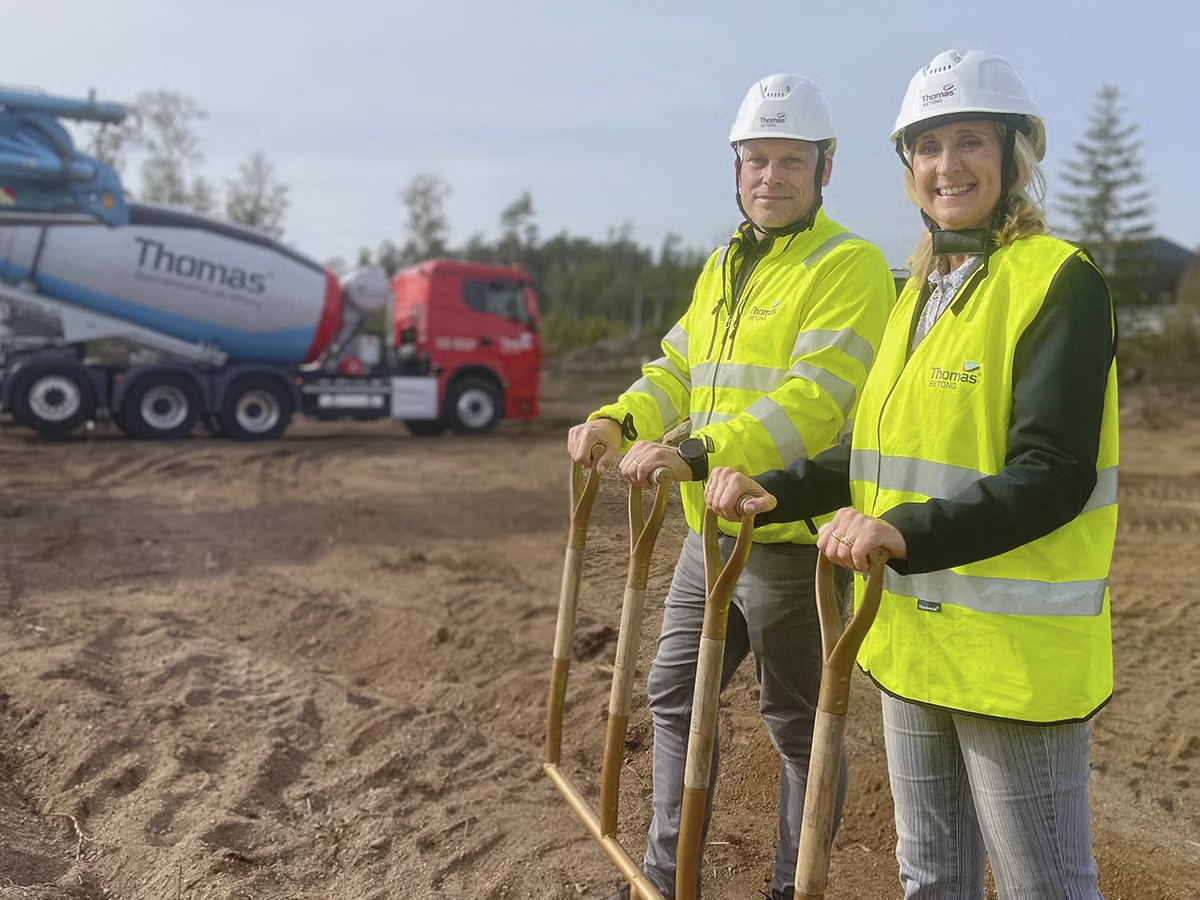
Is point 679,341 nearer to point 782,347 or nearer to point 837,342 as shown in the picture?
point 782,347

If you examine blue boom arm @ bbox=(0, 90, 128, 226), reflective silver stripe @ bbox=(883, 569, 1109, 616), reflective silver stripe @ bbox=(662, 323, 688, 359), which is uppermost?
blue boom arm @ bbox=(0, 90, 128, 226)

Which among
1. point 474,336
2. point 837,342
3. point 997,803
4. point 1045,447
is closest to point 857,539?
point 1045,447

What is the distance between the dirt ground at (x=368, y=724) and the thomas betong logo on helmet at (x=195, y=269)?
294 inches

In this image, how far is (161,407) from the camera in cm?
1656

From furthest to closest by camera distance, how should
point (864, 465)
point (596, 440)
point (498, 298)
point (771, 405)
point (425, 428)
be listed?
point (425, 428) < point (498, 298) < point (596, 440) < point (771, 405) < point (864, 465)

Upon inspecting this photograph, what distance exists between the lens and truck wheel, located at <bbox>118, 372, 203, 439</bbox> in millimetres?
16141

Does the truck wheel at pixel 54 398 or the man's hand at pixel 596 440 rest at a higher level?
the man's hand at pixel 596 440

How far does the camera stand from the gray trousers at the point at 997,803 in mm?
1985

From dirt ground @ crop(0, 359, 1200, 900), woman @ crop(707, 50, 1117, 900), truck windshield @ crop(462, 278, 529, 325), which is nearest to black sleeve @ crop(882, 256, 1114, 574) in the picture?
woman @ crop(707, 50, 1117, 900)

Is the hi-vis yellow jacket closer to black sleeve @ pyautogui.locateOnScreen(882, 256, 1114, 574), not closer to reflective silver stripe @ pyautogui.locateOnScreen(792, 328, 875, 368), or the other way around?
reflective silver stripe @ pyautogui.locateOnScreen(792, 328, 875, 368)

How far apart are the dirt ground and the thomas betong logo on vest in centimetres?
119

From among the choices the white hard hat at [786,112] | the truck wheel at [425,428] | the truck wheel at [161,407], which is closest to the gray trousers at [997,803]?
the white hard hat at [786,112]

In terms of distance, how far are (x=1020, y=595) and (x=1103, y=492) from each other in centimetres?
23

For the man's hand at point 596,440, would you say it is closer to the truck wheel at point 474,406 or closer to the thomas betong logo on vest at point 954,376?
the thomas betong logo on vest at point 954,376
